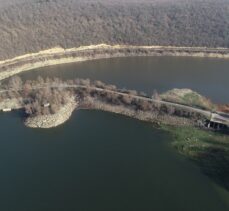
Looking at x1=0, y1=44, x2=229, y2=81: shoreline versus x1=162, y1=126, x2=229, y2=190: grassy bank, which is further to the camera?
x1=0, y1=44, x2=229, y2=81: shoreline

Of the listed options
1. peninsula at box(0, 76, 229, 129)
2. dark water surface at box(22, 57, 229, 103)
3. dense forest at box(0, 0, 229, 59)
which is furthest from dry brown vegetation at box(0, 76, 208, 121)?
dense forest at box(0, 0, 229, 59)

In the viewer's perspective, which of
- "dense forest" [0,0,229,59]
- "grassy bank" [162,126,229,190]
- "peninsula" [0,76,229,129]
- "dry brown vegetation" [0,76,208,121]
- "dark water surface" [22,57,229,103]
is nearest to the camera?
"grassy bank" [162,126,229,190]

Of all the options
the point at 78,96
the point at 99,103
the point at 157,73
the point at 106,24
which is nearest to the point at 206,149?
the point at 99,103

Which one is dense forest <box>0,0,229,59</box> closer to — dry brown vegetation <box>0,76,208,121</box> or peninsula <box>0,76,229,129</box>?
dry brown vegetation <box>0,76,208,121</box>

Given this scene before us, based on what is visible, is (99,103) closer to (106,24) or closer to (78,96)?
(78,96)

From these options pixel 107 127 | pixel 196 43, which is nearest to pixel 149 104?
pixel 107 127

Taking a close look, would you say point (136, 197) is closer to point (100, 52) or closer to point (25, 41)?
point (100, 52)
